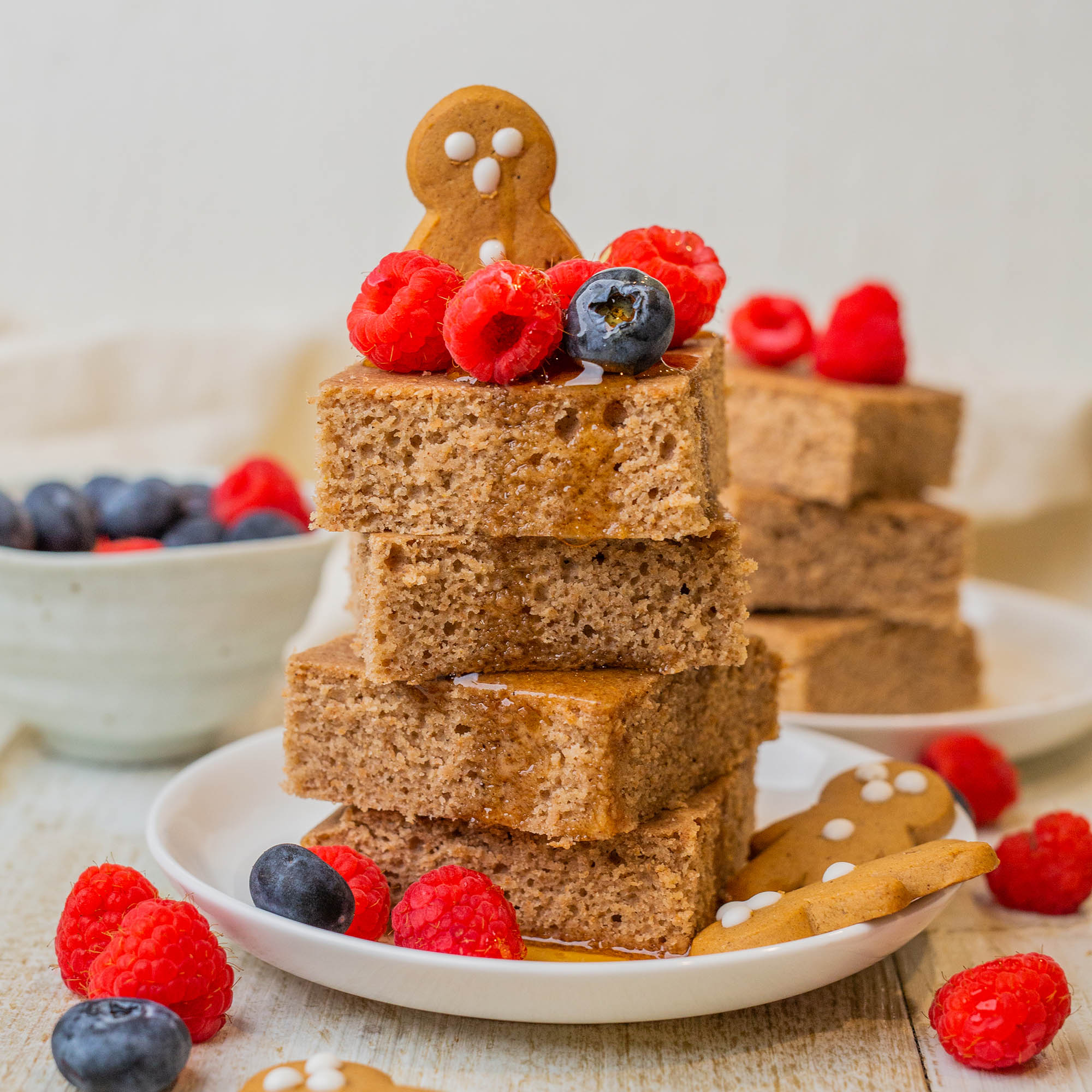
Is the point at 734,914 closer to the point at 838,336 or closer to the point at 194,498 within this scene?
the point at 838,336

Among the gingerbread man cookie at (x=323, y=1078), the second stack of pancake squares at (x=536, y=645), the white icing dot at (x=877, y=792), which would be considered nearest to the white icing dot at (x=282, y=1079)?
the gingerbread man cookie at (x=323, y=1078)

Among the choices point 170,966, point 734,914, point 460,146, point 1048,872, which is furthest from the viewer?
point 1048,872

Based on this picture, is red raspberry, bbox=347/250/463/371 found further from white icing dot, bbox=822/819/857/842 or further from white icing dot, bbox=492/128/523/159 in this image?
white icing dot, bbox=822/819/857/842

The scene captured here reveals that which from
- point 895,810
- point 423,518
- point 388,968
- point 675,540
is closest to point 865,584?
point 895,810

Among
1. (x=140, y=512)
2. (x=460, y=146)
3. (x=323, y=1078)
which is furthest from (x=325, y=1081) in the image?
(x=140, y=512)

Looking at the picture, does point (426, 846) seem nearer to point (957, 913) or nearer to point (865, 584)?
point (957, 913)
